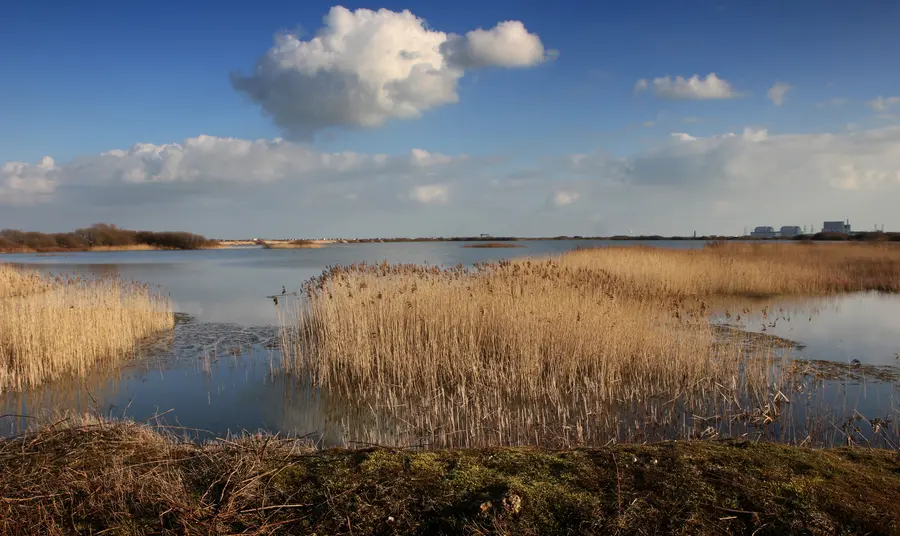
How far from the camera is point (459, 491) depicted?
2.59 meters

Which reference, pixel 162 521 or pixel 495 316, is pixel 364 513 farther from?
pixel 495 316

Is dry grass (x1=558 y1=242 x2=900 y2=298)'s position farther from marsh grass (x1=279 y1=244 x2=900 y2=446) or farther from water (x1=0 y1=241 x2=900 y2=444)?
marsh grass (x1=279 y1=244 x2=900 y2=446)

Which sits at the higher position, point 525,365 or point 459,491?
point 459,491

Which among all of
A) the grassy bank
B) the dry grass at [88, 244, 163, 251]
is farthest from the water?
the dry grass at [88, 244, 163, 251]

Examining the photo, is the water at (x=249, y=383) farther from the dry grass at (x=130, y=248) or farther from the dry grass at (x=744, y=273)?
the dry grass at (x=130, y=248)

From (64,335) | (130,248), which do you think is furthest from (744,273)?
(130,248)

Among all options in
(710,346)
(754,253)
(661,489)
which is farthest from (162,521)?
(754,253)

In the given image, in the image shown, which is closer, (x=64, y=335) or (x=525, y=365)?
(x=525, y=365)

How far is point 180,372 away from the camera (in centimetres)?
872

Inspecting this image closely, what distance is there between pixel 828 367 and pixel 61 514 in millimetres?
10344

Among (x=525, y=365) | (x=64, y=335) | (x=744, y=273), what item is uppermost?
(x=744, y=273)

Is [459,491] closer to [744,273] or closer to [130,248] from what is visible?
[744,273]

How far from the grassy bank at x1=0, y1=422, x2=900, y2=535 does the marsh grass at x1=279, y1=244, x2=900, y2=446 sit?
1.97 m

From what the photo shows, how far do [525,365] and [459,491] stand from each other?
488cm
